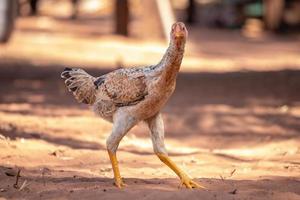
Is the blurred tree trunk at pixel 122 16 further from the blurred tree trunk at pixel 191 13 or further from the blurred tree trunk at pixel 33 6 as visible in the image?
the blurred tree trunk at pixel 33 6

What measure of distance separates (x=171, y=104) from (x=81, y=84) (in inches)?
228

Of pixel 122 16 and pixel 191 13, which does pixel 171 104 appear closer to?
pixel 122 16

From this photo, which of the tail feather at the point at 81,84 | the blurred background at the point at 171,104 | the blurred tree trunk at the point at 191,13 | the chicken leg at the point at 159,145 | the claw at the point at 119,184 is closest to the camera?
the claw at the point at 119,184

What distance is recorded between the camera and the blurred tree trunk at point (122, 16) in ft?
69.7

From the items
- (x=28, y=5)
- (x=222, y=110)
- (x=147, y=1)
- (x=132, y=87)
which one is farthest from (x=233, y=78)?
(x=28, y=5)

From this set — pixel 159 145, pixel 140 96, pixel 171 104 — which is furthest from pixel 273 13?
pixel 140 96

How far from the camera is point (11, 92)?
12.3 m

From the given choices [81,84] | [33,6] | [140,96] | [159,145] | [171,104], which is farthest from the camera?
[33,6]

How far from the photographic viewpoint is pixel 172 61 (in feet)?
17.1

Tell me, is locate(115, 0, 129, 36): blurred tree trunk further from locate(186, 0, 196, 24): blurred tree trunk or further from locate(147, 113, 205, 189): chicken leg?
locate(147, 113, 205, 189): chicken leg

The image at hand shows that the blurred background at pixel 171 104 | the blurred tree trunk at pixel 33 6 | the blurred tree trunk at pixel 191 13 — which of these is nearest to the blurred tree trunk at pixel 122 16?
the blurred background at pixel 171 104

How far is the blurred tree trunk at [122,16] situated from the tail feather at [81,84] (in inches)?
609

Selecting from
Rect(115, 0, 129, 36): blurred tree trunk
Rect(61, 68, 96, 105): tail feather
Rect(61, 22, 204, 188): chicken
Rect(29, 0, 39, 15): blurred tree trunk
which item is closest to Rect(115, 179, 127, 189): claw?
Rect(61, 22, 204, 188): chicken

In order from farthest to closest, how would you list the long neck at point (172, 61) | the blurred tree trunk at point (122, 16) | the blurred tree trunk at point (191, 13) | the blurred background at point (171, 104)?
the blurred tree trunk at point (191, 13) < the blurred tree trunk at point (122, 16) < the blurred background at point (171, 104) < the long neck at point (172, 61)
